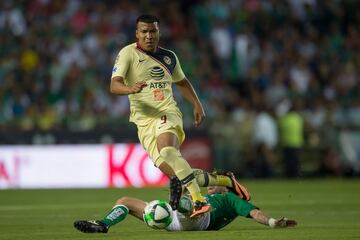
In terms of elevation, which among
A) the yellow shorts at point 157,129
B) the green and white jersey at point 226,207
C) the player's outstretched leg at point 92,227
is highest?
the yellow shorts at point 157,129

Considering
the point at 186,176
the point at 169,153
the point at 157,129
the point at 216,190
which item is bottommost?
the point at 216,190

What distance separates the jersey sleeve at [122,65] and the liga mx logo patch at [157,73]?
0.31 m

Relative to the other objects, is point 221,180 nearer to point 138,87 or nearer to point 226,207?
point 226,207

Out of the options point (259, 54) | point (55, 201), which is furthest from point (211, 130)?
point (55, 201)

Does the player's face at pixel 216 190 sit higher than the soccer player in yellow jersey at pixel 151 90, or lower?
lower

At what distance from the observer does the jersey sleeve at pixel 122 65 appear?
38.9 ft

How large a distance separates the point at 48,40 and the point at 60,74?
47.5 inches

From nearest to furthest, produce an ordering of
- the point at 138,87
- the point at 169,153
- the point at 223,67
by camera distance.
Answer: the point at 138,87, the point at 169,153, the point at 223,67

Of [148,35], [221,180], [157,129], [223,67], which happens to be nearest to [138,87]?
[157,129]

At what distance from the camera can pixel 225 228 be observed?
11844 mm

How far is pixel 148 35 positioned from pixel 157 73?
0.45m

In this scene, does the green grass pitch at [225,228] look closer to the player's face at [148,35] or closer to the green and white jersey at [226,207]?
the green and white jersey at [226,207]

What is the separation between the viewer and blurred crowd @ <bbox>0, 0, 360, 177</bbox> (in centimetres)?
2433

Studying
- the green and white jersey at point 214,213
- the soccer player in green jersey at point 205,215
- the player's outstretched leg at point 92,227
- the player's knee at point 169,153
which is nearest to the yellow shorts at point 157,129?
the player's knee at point 169,153
